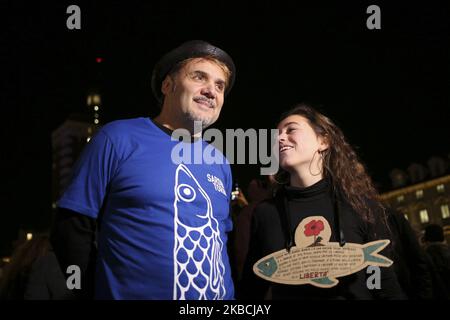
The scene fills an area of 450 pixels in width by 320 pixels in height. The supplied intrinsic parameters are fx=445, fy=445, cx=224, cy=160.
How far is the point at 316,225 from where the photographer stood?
2799 mm

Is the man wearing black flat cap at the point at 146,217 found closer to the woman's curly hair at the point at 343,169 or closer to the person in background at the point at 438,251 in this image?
the woman's curly hair at the point at 343,169

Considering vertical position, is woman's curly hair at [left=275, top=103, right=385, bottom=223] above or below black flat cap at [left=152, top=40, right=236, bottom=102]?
below

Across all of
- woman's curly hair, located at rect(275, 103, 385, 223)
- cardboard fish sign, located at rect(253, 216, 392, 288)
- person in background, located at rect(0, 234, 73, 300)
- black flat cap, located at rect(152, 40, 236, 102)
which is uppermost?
black flat cap, located at rect(152, 40, 236, 102)

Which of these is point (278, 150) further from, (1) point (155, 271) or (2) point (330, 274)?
(1) point (155, 271)

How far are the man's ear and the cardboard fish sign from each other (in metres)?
1.22

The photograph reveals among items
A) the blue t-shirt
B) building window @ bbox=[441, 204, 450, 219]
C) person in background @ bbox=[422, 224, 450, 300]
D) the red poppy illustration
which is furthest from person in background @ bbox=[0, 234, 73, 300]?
building window @ bbox=[441, 204, 450, 219]

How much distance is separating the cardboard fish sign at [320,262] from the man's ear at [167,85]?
4.02 feet

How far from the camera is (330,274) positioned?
2.56 metres

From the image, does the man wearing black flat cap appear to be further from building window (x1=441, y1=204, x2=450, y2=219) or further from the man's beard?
building window (x1=441, y1=204, x2=450, y2=219)

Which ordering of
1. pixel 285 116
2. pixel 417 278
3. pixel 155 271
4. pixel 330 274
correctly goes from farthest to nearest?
pixel 285 116 < pixel 417 278 < pixel 330 274 < pixel 155 271

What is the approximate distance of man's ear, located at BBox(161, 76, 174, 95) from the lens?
2.85 metres

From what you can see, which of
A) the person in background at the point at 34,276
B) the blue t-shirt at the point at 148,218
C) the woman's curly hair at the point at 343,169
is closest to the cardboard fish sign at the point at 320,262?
the blue t-shirt at the point at 148,218
